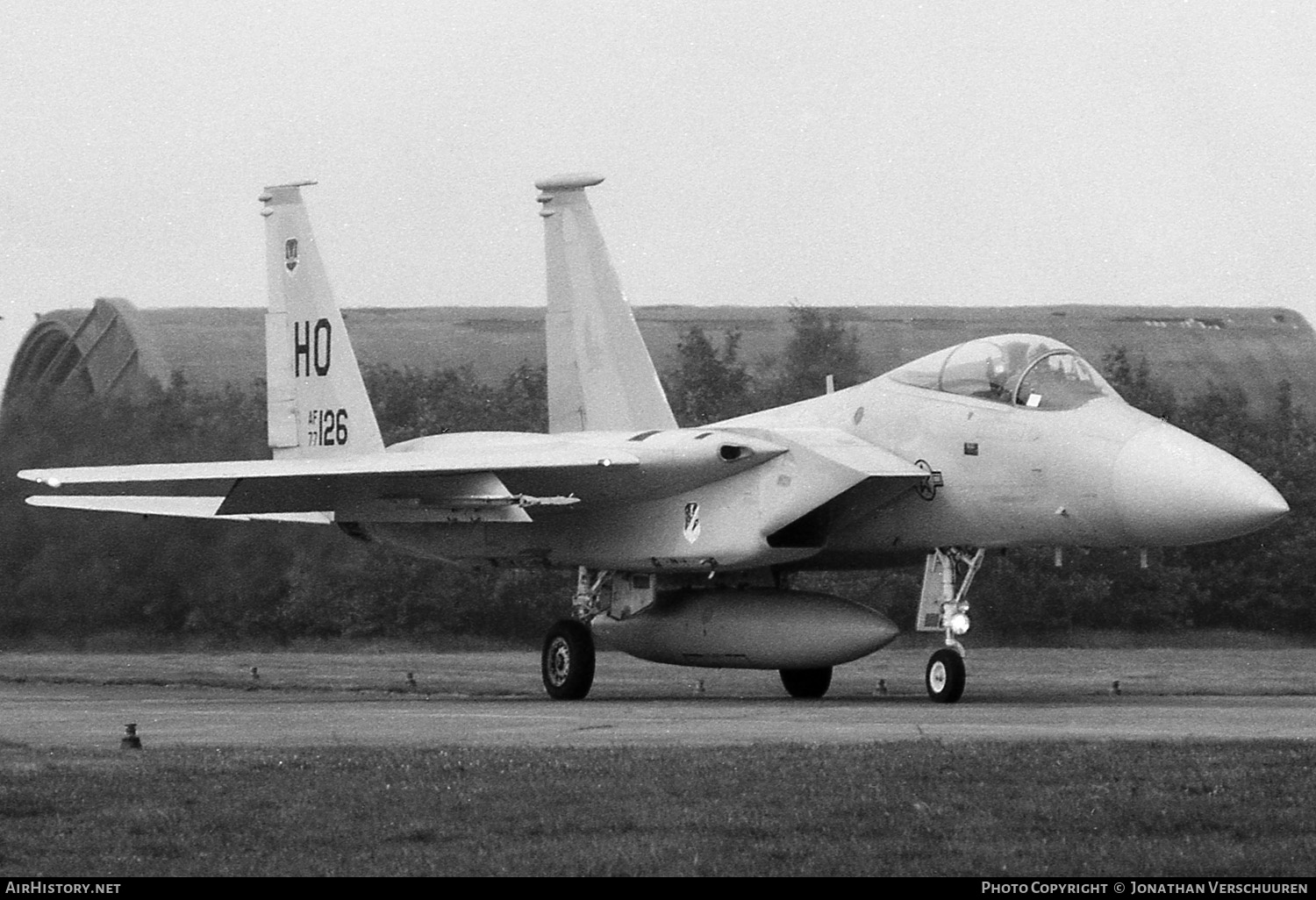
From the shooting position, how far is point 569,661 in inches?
663

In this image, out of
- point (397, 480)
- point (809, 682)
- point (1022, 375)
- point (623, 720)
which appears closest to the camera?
point (623, 720)

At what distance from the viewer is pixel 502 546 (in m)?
17.6

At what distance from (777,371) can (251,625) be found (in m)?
15.1

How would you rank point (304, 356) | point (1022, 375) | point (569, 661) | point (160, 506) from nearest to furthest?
point (1022, 375), point (569, 661), point (304, 356), point (160, 506)

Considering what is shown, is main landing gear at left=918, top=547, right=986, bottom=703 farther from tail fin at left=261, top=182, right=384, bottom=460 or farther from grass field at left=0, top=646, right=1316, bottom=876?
tail fin at left=261, top=182, right=384, bottom=460

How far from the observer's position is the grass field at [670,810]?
22.8 feet

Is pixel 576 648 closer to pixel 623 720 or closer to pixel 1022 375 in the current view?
pixel 623 720

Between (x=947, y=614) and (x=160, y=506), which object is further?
(x=160, y=506)

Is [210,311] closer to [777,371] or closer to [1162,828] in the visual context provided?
[777,371]

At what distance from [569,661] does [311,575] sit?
5.34 metres

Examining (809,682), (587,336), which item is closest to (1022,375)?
(809,682)

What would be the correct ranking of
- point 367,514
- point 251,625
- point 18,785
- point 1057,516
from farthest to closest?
point 251,625 → point 367,514 → point 1057,516 → point 18,785

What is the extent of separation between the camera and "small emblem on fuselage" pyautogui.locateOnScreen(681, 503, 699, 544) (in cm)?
1614

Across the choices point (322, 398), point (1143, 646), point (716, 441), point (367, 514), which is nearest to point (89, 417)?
point (322, 398)
